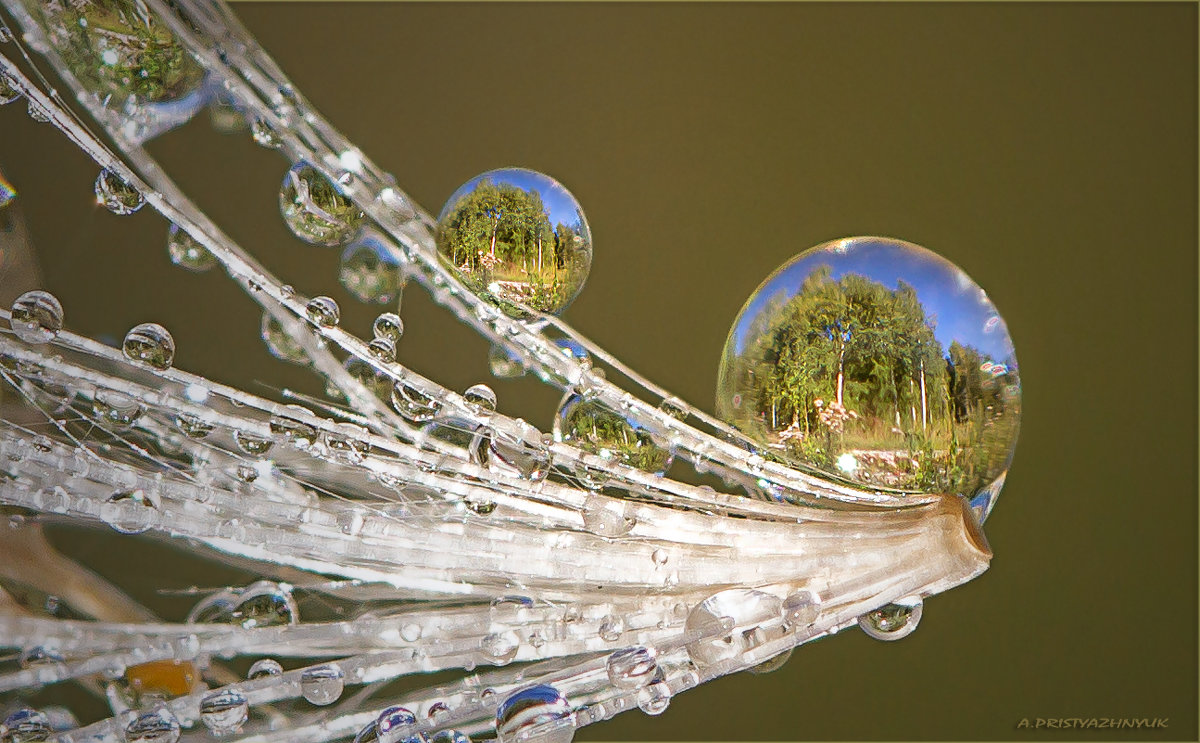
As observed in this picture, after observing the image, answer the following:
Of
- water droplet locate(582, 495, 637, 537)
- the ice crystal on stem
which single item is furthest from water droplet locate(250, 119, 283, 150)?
water droplet locate(582, 495, 637, 537)

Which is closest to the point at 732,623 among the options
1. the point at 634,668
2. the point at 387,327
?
the point at 634,668

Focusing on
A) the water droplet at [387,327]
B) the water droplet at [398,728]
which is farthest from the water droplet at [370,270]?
the water droplet at [398,728]

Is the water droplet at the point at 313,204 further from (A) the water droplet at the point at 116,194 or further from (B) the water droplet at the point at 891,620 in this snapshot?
(B) the water droplet at the point at 891,620

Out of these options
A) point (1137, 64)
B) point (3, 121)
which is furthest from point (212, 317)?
point (1137, 64)

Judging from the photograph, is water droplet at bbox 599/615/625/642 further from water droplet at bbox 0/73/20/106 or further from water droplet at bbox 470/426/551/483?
water droplet at bbox 0/73/20/106

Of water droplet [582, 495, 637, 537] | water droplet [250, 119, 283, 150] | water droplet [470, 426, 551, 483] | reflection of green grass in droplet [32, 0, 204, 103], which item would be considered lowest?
water droplet [582, 495, 637, 537]

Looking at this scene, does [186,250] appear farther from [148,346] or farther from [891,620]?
[891,620]

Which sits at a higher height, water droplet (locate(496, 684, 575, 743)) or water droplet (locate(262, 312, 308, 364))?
water droplet (locate(262, 312, 308, 364))
